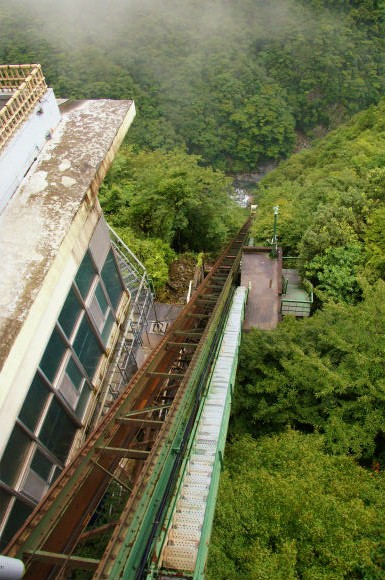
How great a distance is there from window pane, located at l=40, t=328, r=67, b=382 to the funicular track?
4.38ft

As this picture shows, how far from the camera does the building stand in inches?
237

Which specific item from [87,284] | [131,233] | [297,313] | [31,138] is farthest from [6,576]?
[131,233]

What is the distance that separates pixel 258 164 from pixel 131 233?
5022 centimetres

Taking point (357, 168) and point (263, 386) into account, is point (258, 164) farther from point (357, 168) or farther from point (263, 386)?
point (263, 386)

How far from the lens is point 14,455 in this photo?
6645mm

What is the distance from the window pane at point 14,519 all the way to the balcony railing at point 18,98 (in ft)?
19.7

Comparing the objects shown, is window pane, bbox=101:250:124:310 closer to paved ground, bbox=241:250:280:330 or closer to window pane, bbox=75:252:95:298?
window pane, bbox=75:252:95:298

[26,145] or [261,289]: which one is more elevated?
[261,289]

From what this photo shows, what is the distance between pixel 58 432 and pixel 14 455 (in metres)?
1.54

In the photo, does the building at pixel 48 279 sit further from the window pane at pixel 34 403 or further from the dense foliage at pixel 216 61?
the dense foliage at pixel 216 61

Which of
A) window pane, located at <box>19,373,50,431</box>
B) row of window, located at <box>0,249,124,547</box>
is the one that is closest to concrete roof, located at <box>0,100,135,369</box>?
row of window, located at <box>0,249,124,547</box>

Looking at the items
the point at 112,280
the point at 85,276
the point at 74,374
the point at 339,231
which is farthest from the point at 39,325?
the point at 339,231

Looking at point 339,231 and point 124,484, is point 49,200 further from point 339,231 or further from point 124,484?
point 339,231

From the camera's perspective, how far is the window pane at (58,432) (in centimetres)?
768
